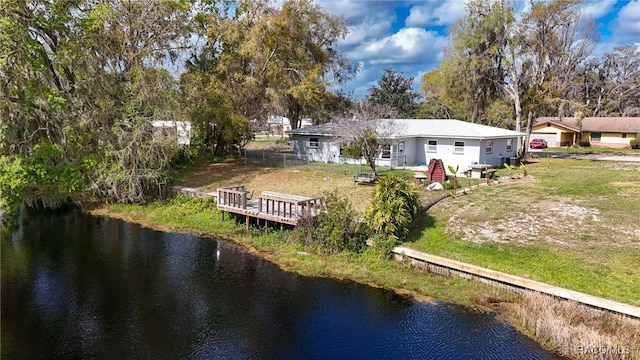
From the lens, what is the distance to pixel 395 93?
5272 centimetres

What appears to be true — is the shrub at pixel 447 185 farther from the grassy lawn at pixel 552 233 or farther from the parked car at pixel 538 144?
the parked car at pixel 538 144

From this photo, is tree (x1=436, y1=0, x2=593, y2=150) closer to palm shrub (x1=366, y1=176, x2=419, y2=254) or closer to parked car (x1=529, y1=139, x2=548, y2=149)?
parked car (x1=529, y1=139, x2=548, y2=149)

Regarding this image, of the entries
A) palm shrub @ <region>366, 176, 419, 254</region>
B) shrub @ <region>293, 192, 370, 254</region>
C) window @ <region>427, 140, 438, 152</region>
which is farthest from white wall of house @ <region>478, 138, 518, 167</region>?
shrub @ <region>293, 192, 370, 254</region>

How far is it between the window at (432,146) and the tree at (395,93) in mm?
23175

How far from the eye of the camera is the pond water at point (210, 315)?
31.4 ft

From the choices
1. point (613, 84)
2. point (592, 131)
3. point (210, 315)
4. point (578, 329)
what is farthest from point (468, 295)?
point (613, 84)

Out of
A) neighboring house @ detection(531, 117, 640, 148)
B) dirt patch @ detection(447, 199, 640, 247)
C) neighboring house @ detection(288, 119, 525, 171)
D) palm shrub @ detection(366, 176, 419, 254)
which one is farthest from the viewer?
neighboring house @ detection(531, 117, 640, 148)

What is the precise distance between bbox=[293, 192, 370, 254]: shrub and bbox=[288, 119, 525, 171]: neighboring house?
1082 cm

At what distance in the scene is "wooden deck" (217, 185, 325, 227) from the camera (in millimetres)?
16273

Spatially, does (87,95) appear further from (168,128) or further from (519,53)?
(519,53)

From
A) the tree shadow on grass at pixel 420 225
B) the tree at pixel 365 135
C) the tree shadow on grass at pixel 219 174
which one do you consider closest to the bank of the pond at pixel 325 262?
the tree shadow on grass at pixel 420 225

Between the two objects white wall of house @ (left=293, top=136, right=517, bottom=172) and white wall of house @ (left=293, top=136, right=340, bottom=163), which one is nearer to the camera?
white wall of house @ (left=293, top=136, right=517, bottom=172)

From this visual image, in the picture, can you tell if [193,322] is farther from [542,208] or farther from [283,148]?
[283,148]

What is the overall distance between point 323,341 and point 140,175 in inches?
598
